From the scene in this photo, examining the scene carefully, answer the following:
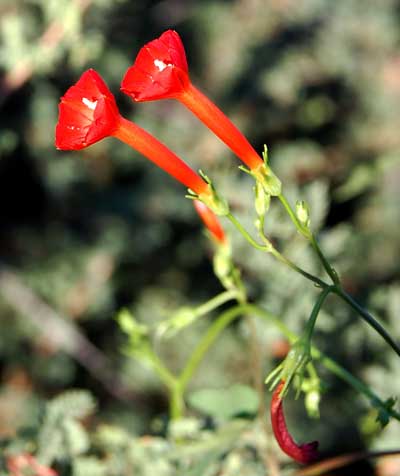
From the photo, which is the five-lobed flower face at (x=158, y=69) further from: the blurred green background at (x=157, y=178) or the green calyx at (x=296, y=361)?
the blurred green background at (x=157, y=178)

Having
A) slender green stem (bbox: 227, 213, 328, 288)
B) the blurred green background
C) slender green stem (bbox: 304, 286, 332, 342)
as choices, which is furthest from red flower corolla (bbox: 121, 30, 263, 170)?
the blurred green background

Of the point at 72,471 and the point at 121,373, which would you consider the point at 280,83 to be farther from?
the point at 72,471

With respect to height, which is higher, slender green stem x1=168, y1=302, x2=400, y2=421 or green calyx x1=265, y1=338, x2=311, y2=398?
slender green stem x1=168, y1=302, x2=400, y2=421

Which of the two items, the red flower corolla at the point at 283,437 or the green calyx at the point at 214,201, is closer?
the red flower corolla at the point at 283,437

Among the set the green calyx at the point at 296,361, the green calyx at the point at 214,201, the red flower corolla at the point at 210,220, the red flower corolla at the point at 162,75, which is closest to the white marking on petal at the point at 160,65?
the red flower corolla at the point at 162,75

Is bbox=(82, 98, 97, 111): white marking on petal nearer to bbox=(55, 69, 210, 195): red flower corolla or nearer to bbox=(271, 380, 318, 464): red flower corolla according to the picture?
bbox=(55, 69, 210, 195): red flower corolla

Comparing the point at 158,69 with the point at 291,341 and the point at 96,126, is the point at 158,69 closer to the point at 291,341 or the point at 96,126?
the point at 96,126
